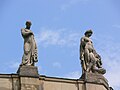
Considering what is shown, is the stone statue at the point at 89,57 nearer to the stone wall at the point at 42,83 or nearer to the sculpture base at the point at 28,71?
the stone wall at the point at 42,83

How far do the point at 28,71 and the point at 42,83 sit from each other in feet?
3.13

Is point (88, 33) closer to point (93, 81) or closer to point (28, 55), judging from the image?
point (93, 81)

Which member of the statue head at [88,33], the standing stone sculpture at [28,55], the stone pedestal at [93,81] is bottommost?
the stone pedestal at [93,81]

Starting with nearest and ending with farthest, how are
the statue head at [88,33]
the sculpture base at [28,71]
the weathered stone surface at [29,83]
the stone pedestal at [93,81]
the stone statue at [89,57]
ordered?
the weathered stone surface at [29,83], the sculpture base at [28,71], the stone pedestal at [93,81], the stone statue at [89,57], the statue head at [88,33]

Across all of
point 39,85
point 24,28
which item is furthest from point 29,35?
point 39,85

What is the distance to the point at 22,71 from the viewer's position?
2839cm

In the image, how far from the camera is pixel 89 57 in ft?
99.7

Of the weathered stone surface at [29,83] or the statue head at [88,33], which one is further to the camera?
the statue head at [88,33]

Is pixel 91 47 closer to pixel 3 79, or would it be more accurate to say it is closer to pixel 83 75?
pixel 83 75

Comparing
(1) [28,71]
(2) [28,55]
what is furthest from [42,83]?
(2) [28,55]

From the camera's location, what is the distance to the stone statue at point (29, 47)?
2888 centimetres

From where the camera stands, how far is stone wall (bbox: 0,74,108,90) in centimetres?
2825

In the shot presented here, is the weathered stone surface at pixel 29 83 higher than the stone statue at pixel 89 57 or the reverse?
the reverse

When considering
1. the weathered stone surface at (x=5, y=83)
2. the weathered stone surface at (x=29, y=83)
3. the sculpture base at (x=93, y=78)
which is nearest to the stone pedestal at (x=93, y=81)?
the sculpture base at (x=93, y=78)
